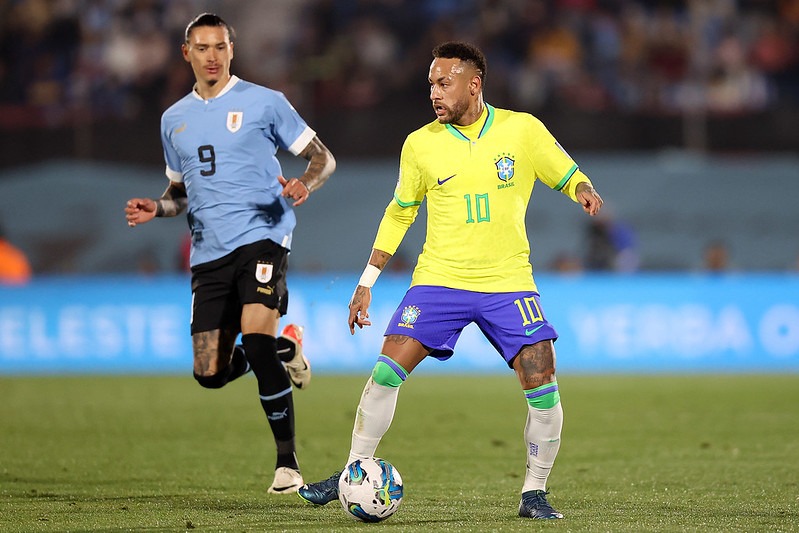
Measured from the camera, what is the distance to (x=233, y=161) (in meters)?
6.94

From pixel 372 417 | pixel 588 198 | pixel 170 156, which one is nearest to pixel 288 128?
pixel 170 156

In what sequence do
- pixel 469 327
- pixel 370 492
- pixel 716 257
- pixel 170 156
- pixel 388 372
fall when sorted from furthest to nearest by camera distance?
pixel 716 257 → pixel 469 327 → pixel 170 156 → pixel 388 372 → pixel 370 492

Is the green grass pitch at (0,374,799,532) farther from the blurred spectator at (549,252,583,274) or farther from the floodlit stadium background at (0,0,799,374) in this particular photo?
the blurred spectator at (549,252,583,274)

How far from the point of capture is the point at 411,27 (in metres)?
17.9

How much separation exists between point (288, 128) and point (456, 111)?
4.68 ft

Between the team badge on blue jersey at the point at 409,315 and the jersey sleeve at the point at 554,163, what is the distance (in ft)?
2.74

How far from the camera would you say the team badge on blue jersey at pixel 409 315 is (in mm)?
5922

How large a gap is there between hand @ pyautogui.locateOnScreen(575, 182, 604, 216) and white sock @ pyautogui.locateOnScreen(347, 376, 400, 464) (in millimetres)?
1202

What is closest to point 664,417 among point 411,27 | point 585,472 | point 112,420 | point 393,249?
point 585,472

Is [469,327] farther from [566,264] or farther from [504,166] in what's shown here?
[504,166]

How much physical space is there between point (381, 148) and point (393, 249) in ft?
34.5

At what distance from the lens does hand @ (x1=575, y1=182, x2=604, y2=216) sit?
571 centimetres

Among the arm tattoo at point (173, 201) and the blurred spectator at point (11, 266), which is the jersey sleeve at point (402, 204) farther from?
the blurred spectator at point (11, 266)

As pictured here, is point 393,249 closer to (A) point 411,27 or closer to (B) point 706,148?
(B) point 706,148
